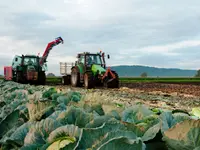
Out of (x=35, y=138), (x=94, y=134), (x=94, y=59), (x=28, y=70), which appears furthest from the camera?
(x=28, y=70)

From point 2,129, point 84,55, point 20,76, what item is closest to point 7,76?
point 20,76

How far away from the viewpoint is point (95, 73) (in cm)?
1886

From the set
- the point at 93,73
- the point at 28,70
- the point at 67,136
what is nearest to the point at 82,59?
the point at 93,73

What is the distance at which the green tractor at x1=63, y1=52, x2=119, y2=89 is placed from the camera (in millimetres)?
18219

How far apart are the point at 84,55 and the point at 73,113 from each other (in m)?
18.1

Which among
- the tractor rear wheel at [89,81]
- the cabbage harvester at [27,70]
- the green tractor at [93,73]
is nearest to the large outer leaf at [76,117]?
the green tractor at [93,73]

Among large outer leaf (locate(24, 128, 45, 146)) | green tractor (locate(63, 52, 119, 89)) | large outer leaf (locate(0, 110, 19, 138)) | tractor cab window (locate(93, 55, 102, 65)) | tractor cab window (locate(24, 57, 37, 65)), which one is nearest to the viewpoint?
large outer leaf (locate(24, 128, 45, 146))

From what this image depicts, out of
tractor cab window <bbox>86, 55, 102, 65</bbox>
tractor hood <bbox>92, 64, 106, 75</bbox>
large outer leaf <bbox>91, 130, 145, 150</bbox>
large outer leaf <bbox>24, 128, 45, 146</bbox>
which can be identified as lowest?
large outer leaf <bbox>24, 128, 45, 146</bbox>

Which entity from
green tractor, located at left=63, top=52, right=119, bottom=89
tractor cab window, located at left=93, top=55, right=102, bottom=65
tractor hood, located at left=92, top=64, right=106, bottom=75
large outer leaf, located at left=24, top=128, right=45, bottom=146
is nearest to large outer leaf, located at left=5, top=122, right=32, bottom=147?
large outer leaf, located at left=24, top=128, right=45, bottom=146

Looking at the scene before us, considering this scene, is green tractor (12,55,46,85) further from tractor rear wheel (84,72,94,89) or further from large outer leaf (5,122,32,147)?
large outer leaf (5,122,32,147)

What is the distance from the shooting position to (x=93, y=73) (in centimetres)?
1902

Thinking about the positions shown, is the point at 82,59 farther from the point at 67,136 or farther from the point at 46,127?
the point at 67,136

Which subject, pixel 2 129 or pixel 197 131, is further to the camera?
pixel 2 129

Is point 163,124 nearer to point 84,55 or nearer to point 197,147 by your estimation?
point 197,147
